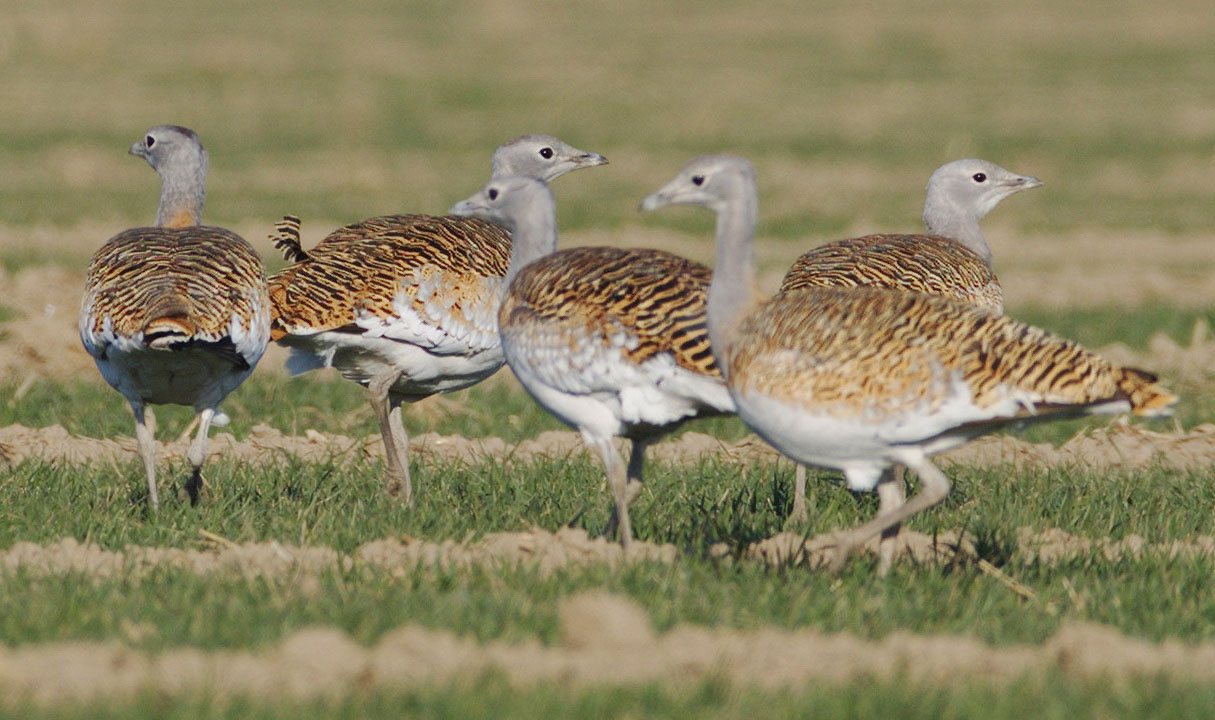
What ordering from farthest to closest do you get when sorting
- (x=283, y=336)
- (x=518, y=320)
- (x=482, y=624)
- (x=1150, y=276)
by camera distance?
(x=1150, y=276) < (x=283, y=336) < (x=518, y=320) < (x=482, y=624)

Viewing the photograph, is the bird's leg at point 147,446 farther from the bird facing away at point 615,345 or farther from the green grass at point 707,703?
the green grass at point 707,703

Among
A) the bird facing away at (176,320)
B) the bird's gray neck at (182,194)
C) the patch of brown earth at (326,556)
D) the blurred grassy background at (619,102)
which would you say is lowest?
the patch of brown earth at (326,556)

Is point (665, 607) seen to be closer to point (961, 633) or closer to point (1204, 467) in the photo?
point (961, 633)

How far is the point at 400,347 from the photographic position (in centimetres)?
760

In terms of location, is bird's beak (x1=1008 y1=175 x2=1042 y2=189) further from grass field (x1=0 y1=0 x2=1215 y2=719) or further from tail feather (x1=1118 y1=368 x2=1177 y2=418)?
tail feather (x1=1118 y1=368 x2=1177 y2=418)

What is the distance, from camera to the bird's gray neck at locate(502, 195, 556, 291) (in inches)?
274

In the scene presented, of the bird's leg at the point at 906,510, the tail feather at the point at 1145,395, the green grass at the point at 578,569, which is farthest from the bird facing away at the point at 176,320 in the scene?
the tail feather at the point at 1145,395

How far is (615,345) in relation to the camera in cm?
592

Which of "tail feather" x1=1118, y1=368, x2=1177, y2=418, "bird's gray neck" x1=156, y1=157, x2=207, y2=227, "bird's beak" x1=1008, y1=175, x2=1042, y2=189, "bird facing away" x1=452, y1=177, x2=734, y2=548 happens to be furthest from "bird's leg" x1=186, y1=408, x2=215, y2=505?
"bird's beak" x1=1008, y1=175, x2=1042, y2=189

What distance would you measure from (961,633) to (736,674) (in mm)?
873

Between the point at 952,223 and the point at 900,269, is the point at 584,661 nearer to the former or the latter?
the point at 900,269

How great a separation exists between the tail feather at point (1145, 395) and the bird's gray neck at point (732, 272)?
123 cm

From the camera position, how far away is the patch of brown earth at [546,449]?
8062 millimetres

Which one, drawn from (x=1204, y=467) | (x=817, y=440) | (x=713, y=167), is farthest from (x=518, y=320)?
(x=1204, y=467)
